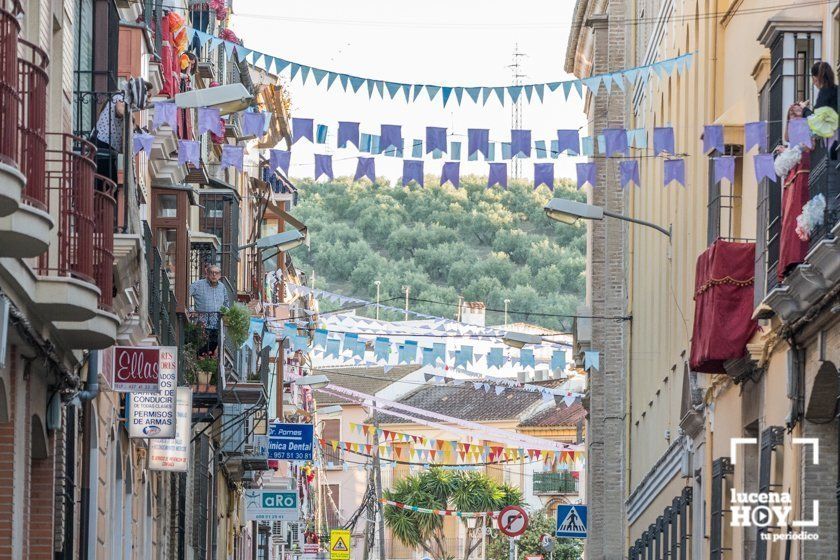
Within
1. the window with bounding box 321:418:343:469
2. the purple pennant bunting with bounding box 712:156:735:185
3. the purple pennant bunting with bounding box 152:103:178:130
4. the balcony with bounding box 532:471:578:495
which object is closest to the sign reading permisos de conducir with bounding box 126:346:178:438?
the purple pennant bunting with bounding box 152:103:178:130

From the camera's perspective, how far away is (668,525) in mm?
28969

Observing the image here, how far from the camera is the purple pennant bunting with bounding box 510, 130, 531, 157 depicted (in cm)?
1967

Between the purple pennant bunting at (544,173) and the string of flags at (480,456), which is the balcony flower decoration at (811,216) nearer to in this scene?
the purple pennant bunting at (544,173)

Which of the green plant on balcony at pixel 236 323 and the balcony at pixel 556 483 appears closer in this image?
the green plant on balcony at pixel 236 323

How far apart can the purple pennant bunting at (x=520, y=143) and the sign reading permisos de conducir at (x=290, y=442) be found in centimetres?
2260

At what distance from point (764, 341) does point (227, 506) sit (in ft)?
87.6

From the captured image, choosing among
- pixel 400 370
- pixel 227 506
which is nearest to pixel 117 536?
pixel 227 506

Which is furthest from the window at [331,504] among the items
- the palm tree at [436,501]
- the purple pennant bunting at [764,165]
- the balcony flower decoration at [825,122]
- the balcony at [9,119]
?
the balcony at [9,119]

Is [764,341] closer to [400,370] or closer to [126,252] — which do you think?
[126,252]

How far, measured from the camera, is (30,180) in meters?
13.1

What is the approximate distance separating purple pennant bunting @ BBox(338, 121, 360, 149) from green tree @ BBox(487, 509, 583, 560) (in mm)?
61758

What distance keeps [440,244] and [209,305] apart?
132330mm

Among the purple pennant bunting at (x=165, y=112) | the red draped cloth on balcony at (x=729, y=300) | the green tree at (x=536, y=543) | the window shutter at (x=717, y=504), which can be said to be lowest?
the green tree at (x=536, y=543)

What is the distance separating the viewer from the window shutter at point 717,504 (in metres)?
21.5
